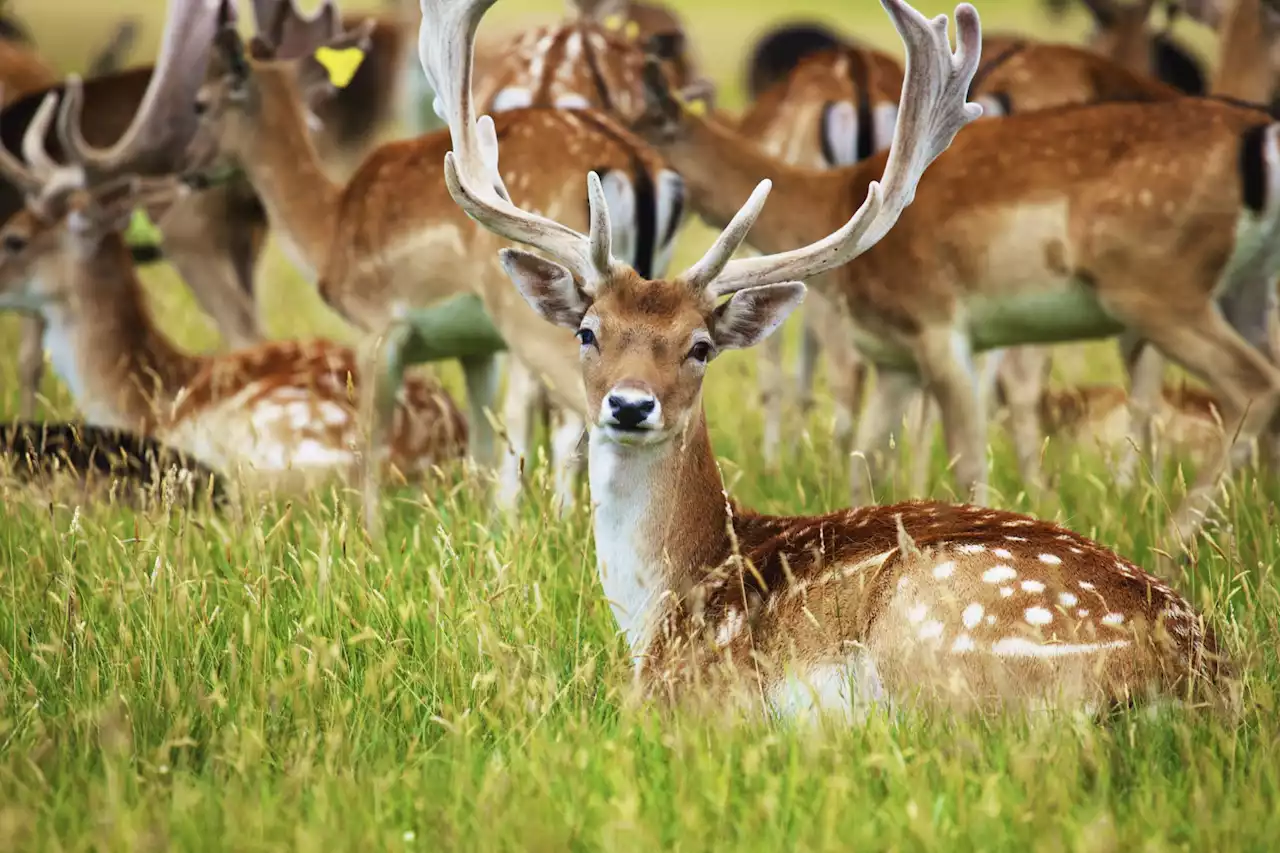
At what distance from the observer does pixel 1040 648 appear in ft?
10.9

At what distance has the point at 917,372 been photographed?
19.0ft

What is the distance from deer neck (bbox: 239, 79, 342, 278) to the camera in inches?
248

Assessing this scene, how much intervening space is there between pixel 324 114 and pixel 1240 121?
Result: 18.0ft

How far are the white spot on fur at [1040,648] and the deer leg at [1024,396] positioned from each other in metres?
2.63

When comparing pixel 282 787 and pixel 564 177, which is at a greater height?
pixel 564 177

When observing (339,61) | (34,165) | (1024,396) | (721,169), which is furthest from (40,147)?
(1024,396)

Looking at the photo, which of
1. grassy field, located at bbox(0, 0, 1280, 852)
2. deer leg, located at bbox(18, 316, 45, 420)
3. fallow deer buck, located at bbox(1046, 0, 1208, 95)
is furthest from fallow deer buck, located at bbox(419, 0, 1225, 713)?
fallow deer buck, located at bbox(1046, 0, 1208, 95)

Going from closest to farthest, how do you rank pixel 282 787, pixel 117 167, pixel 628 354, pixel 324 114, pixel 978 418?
pixel 282 787 < pixel 628 354 < pixel 978 418 < pixel 117 167 < pixel 324 114

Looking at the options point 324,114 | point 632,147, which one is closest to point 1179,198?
point 632,147

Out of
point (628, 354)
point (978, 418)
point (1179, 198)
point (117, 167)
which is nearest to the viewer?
point (628, 354)

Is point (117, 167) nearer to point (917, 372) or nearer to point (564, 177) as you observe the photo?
point (564, 177)

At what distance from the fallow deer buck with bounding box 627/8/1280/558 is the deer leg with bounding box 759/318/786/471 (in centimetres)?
92

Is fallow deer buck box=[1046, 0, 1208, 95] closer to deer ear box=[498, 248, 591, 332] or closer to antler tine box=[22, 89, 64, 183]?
antler tine box=[22, 89, 64, 183]

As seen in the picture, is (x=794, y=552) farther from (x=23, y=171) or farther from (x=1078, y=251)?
(x=23, y=171)
